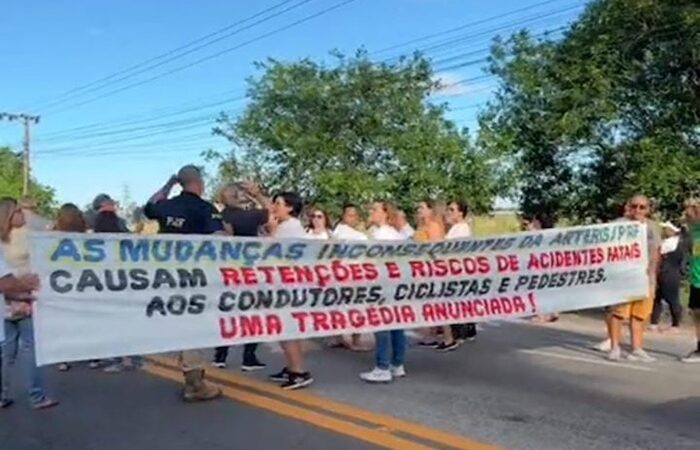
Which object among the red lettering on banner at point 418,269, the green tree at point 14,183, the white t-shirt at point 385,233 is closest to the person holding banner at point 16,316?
the red lettering on banner at point 418,269

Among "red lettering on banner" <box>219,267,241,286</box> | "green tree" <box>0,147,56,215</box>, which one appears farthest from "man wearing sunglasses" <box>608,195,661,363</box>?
"green tree" <box>0,147,56,215</box>

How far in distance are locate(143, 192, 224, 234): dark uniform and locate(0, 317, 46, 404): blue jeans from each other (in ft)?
4.36

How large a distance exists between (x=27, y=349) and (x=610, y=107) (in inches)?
459

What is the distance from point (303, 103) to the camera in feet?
80.5

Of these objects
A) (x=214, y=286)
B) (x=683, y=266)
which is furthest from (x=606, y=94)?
(x=214, y=286)

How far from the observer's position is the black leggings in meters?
12.1

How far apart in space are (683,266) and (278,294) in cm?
734

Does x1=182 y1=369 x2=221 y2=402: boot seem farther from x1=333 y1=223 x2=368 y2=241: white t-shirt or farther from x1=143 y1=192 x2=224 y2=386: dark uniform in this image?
x1=333 y1=223 x2=368 y2=241: white t-shirt

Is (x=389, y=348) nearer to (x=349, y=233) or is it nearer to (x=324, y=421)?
(x=349, y=233)

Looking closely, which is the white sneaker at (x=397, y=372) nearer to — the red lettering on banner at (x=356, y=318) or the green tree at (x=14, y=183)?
the red lettering on banner at (x=356, y=318)

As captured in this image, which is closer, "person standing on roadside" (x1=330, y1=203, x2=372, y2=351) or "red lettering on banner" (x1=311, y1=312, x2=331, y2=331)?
"red lettering on banner" (x1=311, y1=312, x2=331, y2=331)

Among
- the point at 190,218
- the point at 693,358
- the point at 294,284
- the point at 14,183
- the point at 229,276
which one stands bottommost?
the point at 693,358

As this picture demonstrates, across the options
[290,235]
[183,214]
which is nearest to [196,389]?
[183,214]

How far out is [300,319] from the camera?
7.40 m
